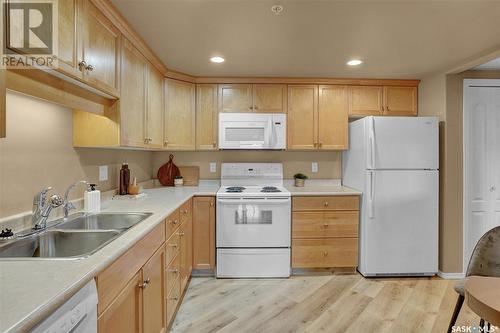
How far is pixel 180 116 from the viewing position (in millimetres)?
3109

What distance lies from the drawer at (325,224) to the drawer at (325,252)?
0.21 ft

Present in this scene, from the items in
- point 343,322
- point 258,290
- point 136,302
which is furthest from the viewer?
point 258,290

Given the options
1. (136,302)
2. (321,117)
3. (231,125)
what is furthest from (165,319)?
(321,117)

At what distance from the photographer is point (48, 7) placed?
1.19 meters

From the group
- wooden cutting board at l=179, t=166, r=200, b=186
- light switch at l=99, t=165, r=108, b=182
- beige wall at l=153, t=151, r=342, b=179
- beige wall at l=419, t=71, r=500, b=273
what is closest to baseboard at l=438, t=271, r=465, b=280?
→ beige wall at l=419, t=71, r=500, b=273

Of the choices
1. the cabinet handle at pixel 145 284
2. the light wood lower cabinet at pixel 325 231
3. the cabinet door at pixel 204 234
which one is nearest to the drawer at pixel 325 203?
the light wood lower cabinet at pixel 325 231

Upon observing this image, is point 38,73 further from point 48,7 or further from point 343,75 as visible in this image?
point 343,75

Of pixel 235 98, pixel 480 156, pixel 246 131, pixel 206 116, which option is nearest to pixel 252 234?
pixel 246 131

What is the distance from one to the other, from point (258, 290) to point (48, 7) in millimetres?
2556

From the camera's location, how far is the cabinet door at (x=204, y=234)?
111 inches

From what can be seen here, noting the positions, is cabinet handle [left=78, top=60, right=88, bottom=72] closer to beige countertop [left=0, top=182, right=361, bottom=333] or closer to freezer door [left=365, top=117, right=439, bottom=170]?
beige countertop [left=0, top=182, right=361, bottom=333]

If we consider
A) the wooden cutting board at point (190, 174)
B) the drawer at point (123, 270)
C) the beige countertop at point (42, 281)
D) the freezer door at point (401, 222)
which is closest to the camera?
the beige countertop at point (42, 281)

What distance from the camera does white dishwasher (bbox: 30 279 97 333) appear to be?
713 mm

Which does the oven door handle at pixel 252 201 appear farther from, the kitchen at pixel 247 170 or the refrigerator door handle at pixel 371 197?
the refrigerator door handle at pixel 371 197
